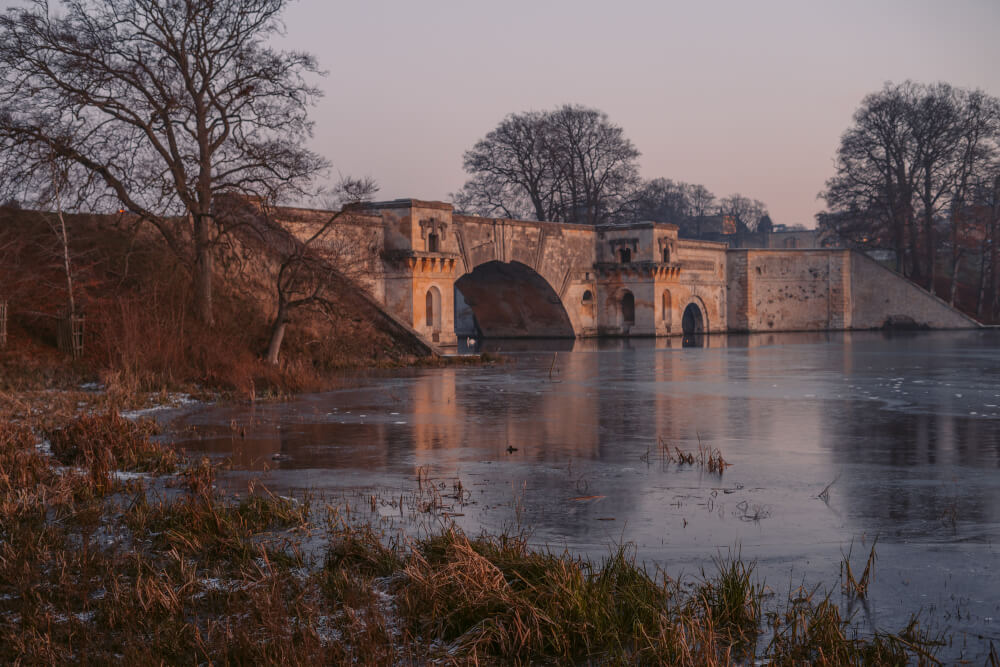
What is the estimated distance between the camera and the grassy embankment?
5062 millimetres

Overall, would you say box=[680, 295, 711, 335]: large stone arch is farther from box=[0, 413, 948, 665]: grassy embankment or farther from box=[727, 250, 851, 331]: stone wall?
box=[0, 413, 948, 665]: grassy embankment

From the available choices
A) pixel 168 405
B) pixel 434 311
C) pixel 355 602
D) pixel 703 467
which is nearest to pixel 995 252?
pixel 434 311

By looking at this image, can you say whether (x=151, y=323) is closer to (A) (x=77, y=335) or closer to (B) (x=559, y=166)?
(A) (x=77, y=335)

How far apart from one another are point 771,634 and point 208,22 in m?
20.6

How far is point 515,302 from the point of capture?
51.7 meters

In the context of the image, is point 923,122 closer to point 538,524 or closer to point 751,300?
point 751,300

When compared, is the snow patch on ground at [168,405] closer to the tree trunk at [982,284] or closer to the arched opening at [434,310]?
the arched opening at [434,310]

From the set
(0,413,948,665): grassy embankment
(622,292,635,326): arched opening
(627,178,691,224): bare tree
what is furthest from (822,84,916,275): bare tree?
(0,413,948,665): grassy embankment

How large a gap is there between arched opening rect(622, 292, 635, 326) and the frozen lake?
30937mm

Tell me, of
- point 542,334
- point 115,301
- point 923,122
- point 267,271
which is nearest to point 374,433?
point 115,301

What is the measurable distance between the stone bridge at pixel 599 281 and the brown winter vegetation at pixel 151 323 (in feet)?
12.4

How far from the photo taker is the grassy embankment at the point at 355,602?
16.6ft

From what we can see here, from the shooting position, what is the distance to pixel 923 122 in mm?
55375

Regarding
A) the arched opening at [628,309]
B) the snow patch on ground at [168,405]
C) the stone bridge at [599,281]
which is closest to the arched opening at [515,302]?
the stone bridge at [599,281]
